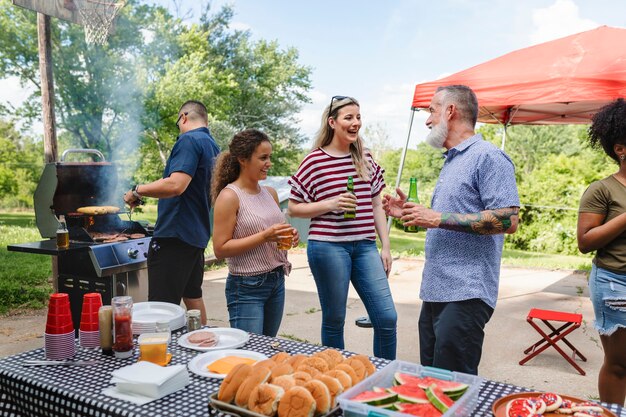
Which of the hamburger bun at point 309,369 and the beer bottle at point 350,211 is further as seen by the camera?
the beer bottle at point 350,211

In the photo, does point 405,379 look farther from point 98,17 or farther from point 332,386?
point 98,17

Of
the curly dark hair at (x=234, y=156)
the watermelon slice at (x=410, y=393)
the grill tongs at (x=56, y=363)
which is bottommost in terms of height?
the grill tongs at (x=56, y=363)

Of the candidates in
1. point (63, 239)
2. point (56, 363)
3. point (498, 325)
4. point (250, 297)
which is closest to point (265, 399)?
point (56, 363)

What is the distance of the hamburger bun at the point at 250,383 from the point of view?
56.4 inches

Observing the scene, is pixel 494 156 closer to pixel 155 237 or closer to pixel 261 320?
pixel 261 320

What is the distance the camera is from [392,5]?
51.5 m

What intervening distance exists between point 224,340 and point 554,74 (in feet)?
15.6

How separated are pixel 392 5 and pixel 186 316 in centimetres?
5418

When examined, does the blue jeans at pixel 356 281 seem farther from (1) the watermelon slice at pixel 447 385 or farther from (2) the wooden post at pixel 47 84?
(2) the wooden post at pixel 47 84

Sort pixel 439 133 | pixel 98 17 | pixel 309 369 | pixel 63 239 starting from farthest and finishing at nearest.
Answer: pixel 98 17 → pixel 63 239 → pixel 439 133 → pixel 309 369

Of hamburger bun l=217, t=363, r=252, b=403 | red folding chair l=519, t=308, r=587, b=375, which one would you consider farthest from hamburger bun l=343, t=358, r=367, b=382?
red folding chair l=519, t=308, r=587, b=375

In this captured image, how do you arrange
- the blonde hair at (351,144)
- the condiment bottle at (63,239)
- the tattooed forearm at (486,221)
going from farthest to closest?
the condiment bottle at (63,239), the blonde hair at (351,144), the tattooed forearm at (486,221)

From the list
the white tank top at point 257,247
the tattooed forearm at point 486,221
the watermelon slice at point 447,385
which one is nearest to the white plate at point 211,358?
the watermelon slice at point 447,385

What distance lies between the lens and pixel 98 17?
21.3ft
